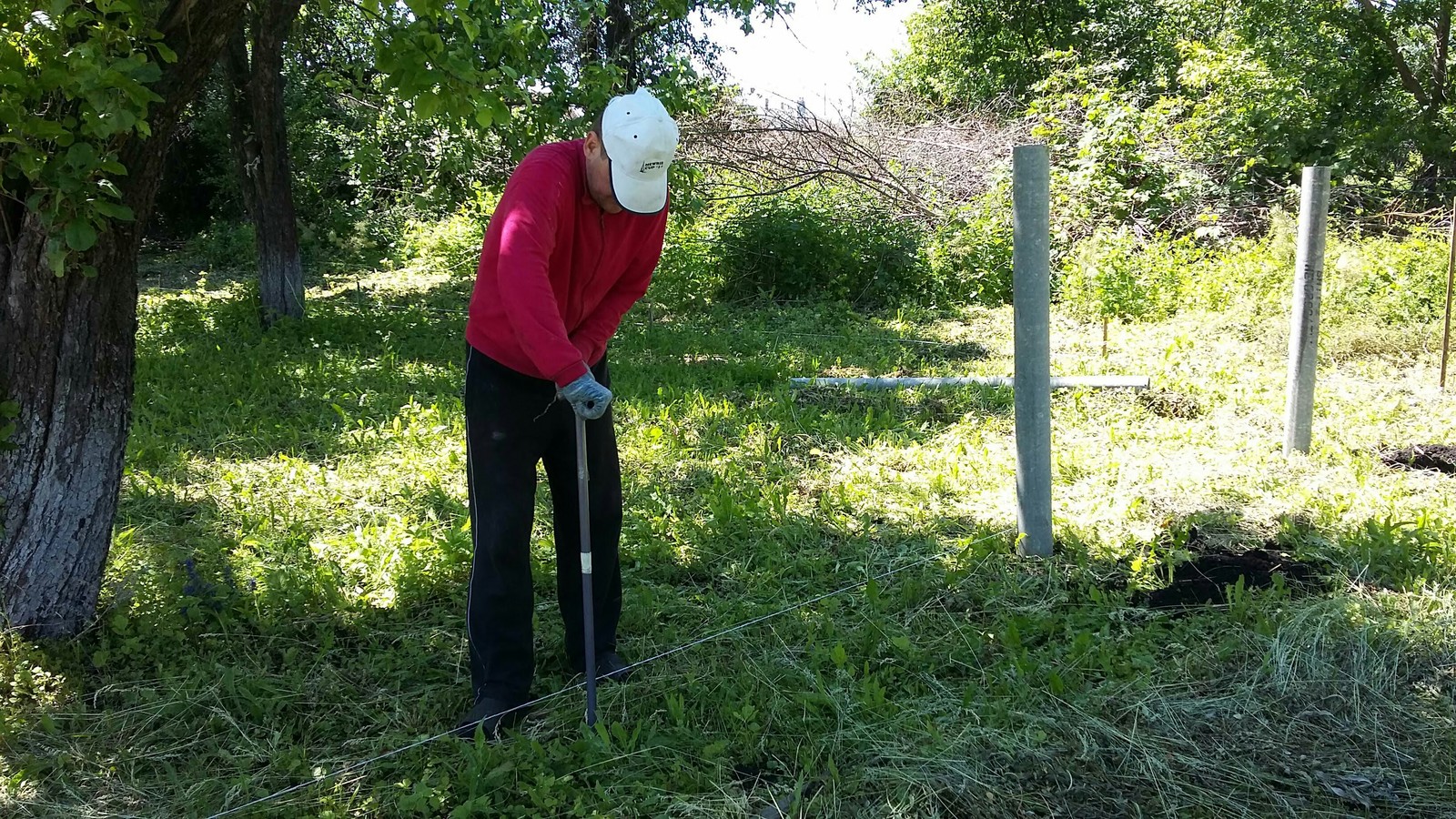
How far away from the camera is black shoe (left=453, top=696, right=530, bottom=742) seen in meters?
2.90

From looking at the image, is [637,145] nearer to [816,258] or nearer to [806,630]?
[806,630]

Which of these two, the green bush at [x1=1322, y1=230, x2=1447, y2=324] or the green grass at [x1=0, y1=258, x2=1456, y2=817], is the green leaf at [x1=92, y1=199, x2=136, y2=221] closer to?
the green grass at [x1=0, y1=258, x2=1456, y2=817]

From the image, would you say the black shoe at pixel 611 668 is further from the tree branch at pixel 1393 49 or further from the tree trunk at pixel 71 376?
the tree branch at pixel 1393 49

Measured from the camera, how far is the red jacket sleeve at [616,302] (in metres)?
3.00

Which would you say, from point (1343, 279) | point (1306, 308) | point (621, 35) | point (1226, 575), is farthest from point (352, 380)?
point (621, 35)

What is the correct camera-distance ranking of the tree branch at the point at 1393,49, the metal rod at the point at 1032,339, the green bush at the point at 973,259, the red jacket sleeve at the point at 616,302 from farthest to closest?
1. the tree branch at the point at 1393,49
2. the green bush at the point at 973,259
3. the metal rod at the point at 1032,339
4. the red jacket sleeve at the point at 616,302

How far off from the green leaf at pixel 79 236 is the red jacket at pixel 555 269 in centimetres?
105

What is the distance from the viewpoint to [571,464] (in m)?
3.11

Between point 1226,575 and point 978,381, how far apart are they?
2842mm

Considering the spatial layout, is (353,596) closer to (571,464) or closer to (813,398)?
(571,464)

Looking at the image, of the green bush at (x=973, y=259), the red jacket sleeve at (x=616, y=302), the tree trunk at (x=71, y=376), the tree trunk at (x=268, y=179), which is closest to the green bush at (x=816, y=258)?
the green bush at (x=973, y=259)

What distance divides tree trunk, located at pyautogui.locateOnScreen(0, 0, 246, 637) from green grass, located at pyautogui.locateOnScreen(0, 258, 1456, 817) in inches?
8.7

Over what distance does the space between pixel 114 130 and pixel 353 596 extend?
177cm

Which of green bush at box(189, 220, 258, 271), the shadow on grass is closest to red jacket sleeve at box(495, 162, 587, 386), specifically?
the shadow on grass
